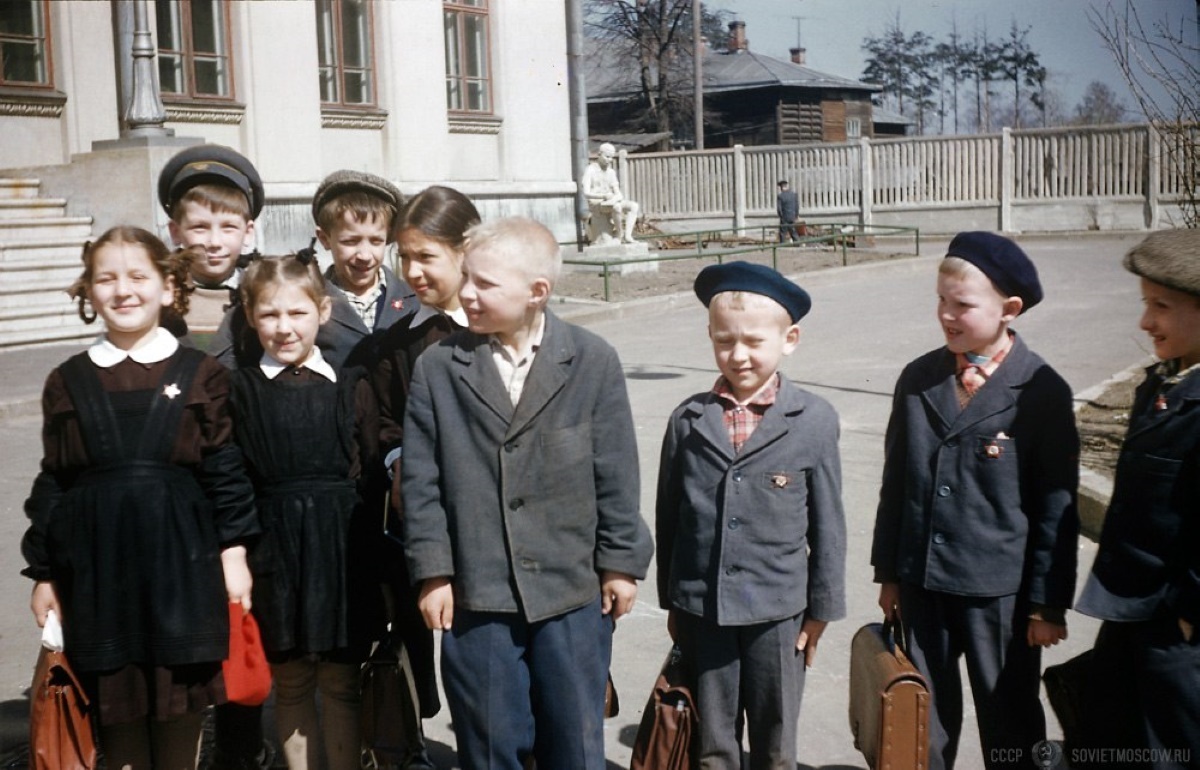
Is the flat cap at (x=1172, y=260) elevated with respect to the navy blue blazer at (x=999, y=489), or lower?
elevated

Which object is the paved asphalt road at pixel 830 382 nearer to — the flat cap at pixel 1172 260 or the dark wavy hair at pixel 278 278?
the flat cap at pixel 1172 260

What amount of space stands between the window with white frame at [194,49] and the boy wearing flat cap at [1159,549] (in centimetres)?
1551

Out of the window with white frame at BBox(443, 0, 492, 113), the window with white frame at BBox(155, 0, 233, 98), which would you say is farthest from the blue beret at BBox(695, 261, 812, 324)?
the window with white frame at BBox(443, 0, 492, 113)

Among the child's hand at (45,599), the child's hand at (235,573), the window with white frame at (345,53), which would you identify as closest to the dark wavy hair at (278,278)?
the child's hand at (235,573)

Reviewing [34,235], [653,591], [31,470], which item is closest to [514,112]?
[34,235]

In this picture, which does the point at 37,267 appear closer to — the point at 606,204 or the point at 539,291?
the point at 606,204

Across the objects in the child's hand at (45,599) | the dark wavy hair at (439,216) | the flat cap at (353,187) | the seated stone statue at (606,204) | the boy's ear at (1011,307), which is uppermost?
the seated stone statue at (606,204)

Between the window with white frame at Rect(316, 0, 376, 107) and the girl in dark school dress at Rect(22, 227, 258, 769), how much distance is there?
16.5 meters

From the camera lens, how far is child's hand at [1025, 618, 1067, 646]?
10.5 feet

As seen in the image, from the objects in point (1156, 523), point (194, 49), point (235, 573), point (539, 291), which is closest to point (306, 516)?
point (235, 573)

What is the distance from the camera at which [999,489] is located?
10.6ft

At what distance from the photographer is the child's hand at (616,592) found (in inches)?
126

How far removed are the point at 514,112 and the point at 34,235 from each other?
10.2 metres

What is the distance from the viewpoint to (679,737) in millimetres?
3174
